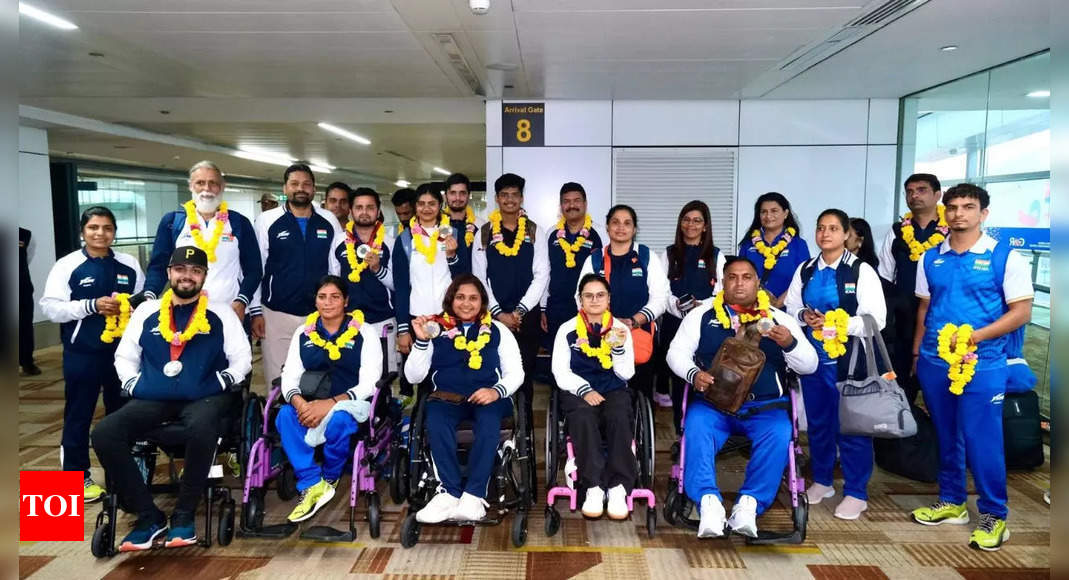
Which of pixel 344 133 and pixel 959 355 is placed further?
pixel 344 133

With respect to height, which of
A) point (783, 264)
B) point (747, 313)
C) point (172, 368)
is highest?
point (783, 264)

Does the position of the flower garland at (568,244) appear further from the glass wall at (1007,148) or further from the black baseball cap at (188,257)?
the glass wall at (1007,148)

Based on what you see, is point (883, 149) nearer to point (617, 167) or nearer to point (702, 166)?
point (702, 166)

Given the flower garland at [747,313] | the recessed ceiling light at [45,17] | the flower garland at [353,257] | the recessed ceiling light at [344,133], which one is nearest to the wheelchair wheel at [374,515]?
the flower garland at [353,257]

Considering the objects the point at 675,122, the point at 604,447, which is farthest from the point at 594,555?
the point at 675,122

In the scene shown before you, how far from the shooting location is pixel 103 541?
3094 millimetres

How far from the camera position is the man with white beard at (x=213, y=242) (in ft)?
13.3

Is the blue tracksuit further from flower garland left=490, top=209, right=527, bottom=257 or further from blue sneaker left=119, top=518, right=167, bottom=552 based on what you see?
blue sneaker left=119, top=518, right=167, bottom=552

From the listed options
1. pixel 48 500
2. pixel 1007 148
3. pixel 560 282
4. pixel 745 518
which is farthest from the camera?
pixel 1007 148

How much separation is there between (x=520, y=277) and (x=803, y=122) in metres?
4.14

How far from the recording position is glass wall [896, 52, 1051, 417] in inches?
195

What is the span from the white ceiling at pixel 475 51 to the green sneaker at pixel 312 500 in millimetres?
2677

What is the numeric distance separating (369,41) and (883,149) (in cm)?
531

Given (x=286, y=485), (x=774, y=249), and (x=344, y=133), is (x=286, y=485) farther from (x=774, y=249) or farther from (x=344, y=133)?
(x=344, y=133)
